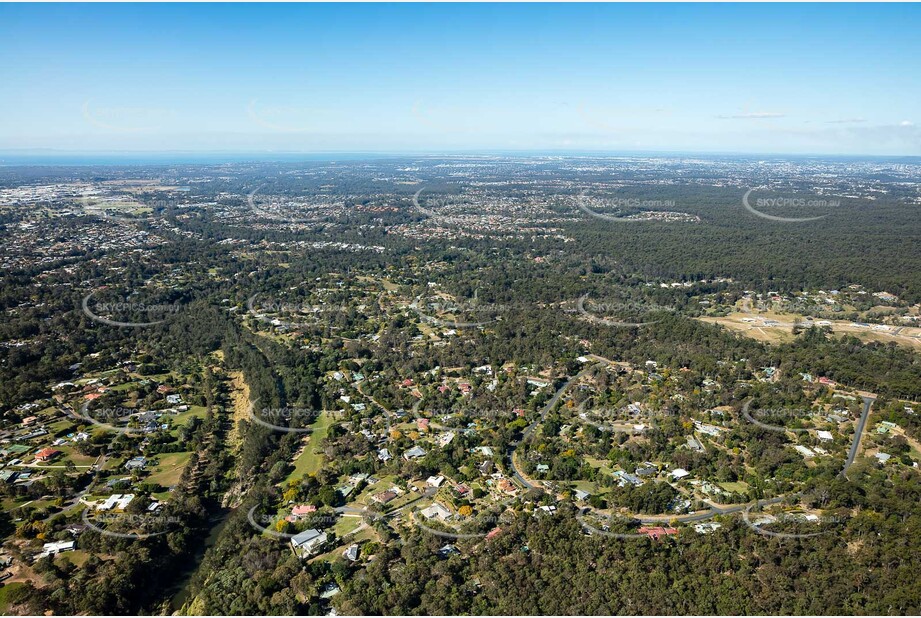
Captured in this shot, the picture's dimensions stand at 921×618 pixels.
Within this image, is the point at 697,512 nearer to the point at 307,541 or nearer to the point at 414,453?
the point at 414,453

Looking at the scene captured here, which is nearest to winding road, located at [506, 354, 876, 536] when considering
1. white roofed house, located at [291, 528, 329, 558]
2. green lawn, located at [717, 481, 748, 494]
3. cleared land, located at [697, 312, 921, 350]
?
green lawn, located at [717, 481, 748, 494]

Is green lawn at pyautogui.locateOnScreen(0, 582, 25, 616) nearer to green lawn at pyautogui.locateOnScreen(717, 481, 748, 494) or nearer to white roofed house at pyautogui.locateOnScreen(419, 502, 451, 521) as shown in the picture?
white roofed house at pyautogui.locateOnScreen(419, 502, 451, 521)

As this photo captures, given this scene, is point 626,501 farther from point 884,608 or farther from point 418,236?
point 418,236

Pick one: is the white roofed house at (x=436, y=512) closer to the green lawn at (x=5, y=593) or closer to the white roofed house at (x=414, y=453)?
the white roofed house at (x=414, y=453)

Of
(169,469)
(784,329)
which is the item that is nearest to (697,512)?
(169,469)

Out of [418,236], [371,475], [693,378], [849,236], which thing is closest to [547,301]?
[693,378]

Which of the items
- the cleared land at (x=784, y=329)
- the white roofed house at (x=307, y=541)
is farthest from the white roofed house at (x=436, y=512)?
the cleared land at (x=784, y=329)
